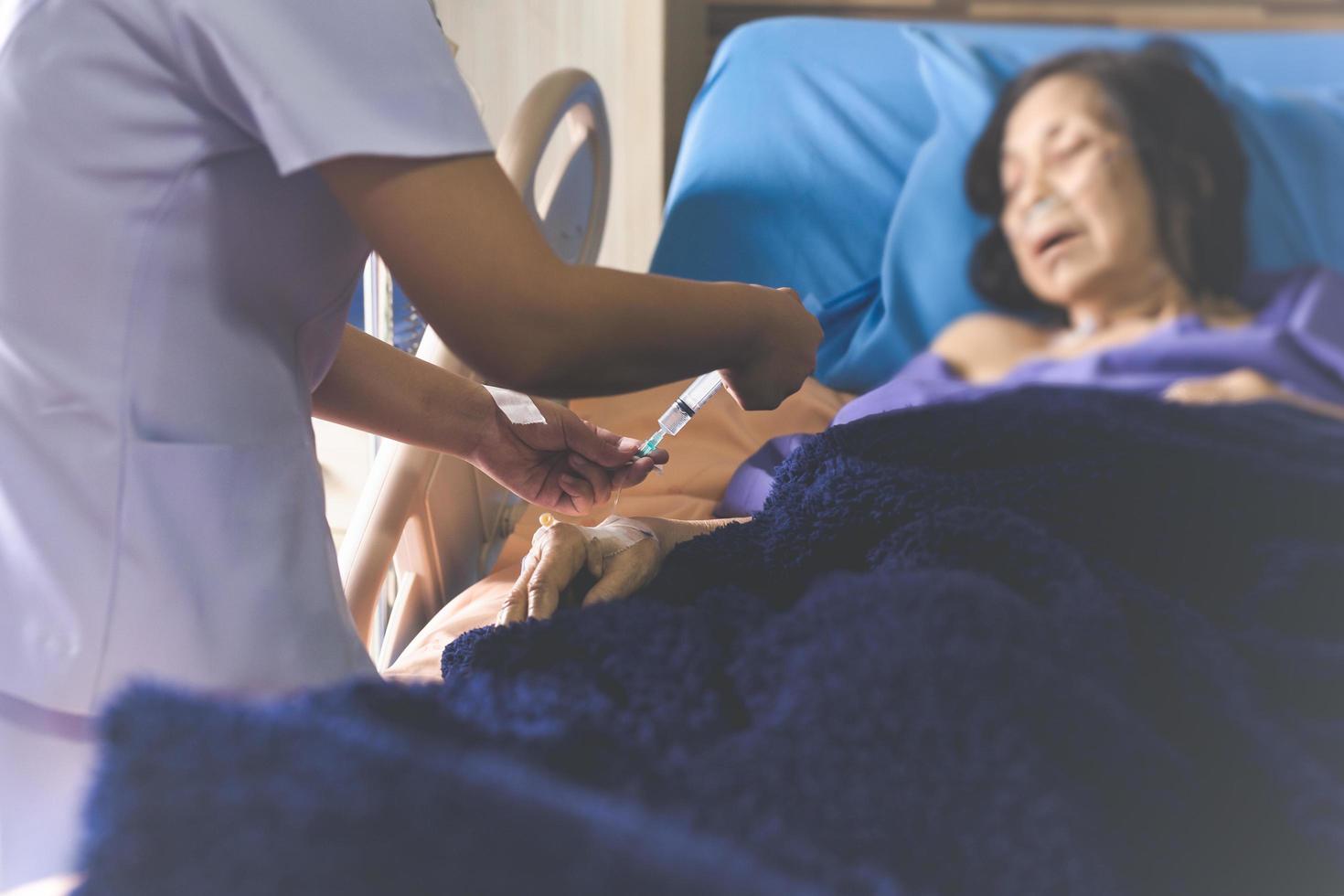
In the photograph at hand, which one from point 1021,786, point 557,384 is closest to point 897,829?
point 1021,786

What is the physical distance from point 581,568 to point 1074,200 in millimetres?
427

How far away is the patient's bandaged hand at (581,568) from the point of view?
65cm

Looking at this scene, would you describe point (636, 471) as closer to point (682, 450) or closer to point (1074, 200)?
point (682, 450)

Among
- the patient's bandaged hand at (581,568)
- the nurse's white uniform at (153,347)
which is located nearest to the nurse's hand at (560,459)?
the patient's bandaged hand at (581,568)

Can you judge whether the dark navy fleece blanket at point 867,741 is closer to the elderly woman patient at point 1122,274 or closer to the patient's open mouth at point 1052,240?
the elderly woman patient at point 1122,274

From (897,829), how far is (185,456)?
401mm

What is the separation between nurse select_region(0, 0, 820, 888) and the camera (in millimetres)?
465

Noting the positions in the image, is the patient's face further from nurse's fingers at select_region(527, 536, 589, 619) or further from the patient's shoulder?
nurse's fingers at select_region(527, 536, 589, 619)

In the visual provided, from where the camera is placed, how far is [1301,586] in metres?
0.53

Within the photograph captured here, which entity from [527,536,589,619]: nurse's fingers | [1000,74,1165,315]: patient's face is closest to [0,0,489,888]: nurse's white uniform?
[527,536,589,619]: nurse's fingers

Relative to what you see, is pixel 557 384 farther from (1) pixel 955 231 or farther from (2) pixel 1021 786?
(1) pixel 955 231

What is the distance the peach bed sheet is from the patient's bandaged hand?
14cm

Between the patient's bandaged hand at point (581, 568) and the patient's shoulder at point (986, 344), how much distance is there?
0.31 meters

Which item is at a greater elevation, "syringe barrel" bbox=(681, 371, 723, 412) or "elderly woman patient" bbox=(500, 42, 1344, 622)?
"elderly woman patient" bbox=(500, 42, 1344, 622)
